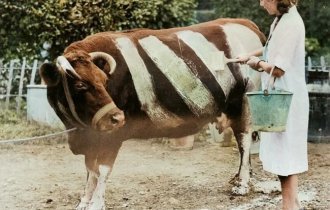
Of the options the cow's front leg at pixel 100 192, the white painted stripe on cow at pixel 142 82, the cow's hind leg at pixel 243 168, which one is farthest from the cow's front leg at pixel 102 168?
the cow's hind leg at pixel 243 168

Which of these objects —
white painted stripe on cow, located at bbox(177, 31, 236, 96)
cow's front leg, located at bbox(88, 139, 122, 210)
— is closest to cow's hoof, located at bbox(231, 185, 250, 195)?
white painted stripe on cow, located at bbox(177, 31, 236, 96)

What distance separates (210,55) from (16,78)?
4.32 meters

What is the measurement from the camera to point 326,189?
512 cm

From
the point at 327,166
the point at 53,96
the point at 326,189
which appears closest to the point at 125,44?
the point at 53,96

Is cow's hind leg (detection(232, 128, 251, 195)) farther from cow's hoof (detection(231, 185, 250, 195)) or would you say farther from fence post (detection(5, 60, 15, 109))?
fence post (detection(5, 60, 15, 109))

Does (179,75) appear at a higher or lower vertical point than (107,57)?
lower

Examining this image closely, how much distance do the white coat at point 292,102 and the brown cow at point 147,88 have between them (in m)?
1.12

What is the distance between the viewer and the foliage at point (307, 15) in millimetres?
6812

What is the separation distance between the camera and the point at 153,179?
5.49 metres

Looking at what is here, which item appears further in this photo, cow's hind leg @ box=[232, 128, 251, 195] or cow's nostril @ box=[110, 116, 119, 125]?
cow's hind leg @ box=[232, 128, 251, 195]

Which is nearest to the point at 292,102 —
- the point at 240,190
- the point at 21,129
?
the point at 240,190

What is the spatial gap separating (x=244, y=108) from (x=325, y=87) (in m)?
2.31

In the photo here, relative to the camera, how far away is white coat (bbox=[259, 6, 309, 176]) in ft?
11.5

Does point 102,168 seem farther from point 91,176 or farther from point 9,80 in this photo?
point 9,80
